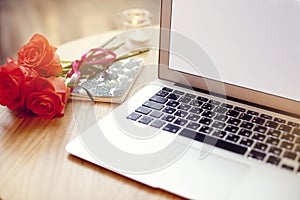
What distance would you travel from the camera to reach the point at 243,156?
627 millimetres

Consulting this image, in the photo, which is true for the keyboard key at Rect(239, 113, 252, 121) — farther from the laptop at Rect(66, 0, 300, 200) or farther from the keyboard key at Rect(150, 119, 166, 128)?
the keyboard key at Rect(150, 119, 166, 128)

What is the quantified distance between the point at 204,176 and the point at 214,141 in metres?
0.07

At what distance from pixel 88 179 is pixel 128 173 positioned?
0.21ft

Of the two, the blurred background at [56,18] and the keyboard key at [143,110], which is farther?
the blurred background at [56,18]

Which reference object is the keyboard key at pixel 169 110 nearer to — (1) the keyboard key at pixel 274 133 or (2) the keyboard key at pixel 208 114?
(2) the keyboard key at pixel 208 114

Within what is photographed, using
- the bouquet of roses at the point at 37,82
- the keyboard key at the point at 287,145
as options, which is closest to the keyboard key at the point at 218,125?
the keyboard key at the point at 287,145

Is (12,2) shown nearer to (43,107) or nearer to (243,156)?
(43,107)

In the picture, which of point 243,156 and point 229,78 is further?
point 229,78

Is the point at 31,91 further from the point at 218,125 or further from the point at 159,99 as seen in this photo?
the point at 218,125

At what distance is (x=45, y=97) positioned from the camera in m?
0.73

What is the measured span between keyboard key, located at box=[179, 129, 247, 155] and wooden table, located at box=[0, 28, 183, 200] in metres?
0.12

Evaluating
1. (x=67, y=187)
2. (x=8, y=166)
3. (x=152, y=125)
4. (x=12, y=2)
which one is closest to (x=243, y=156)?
(x=152, y=125)

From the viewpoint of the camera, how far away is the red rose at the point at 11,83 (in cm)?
72

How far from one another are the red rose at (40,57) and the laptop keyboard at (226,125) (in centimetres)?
20
